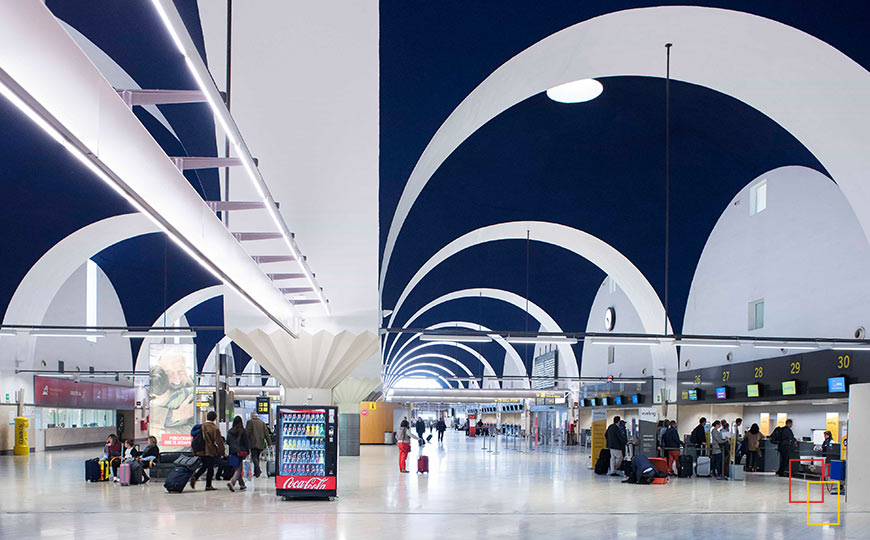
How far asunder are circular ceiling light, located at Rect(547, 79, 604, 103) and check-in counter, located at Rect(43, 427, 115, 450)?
27.1 m

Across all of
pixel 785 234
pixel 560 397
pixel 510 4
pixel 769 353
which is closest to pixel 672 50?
pixel 510 4

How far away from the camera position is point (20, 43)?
361cm

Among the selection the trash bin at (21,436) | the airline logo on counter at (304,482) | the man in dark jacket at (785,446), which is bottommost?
the trash bin at (21,436)

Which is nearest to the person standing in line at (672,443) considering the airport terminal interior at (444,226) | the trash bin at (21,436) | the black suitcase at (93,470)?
the airport terminal interior at (444,226)

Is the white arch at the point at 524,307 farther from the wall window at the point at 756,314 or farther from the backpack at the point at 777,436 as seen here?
the backpack at the point at 777,436

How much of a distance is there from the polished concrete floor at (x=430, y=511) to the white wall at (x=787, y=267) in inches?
163

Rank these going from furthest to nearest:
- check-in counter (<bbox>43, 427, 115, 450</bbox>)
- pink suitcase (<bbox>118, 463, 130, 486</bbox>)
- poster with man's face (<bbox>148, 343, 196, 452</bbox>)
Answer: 1. check-in counter (<bbox>43, 427, 115, 450</bbox>)
2. poster with man's face (<bbox>148, 343, 196, 452</bbox>)
3. pink suitcase (<bbox>118, 463, 130, 486</bbox>)

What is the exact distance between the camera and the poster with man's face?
1848 cm

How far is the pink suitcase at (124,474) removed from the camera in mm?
15750

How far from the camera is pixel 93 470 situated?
1648 centimetres

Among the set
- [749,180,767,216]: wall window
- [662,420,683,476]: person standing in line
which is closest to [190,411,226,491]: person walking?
[662,420,683,476]: person standing in line

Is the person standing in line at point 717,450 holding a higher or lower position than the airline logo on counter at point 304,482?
lower

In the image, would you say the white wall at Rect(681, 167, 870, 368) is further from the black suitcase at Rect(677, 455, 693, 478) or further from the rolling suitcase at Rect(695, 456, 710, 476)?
the black suitcase at Rect(677, 455, 693, 478)

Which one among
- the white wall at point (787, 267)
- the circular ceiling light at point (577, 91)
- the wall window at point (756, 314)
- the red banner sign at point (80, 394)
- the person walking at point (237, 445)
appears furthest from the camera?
the red banner sign at point (80, 394)
